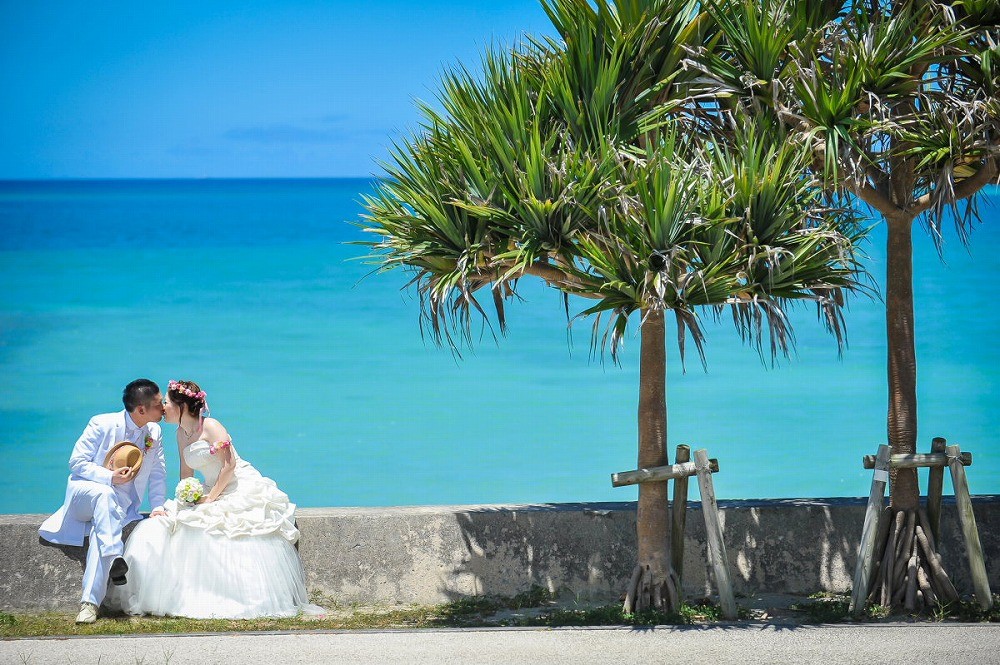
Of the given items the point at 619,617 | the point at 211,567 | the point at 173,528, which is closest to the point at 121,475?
the point at 173,528

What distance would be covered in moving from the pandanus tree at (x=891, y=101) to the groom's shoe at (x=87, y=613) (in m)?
4.76

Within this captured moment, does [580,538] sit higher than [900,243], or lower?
lower

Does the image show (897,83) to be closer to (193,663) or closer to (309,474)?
(193,663)

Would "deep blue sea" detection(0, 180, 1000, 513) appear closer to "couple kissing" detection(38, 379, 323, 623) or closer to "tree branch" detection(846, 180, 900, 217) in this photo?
"couple kissing" detection(38, 379, 323, 623)

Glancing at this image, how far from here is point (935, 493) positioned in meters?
6.75

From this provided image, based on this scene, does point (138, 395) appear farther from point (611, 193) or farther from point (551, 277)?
point (611, 193)

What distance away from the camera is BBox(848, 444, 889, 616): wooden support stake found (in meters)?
6.39

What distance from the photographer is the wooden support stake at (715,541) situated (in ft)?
21.1

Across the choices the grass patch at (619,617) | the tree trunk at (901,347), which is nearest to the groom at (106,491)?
the grass patch at (619,617)

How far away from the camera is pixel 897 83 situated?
637 centimetres

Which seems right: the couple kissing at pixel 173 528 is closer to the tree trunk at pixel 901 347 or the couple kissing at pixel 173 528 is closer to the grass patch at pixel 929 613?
the grass patch at pixel 929 613

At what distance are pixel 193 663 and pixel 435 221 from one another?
2754 mm

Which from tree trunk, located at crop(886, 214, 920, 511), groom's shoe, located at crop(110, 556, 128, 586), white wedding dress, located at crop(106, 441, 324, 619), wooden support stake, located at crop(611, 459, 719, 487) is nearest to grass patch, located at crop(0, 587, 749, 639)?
white wedding dress, located at crop(106, 441, 324, 619)

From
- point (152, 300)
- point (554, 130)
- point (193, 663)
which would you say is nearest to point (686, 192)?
point (554, 130)
